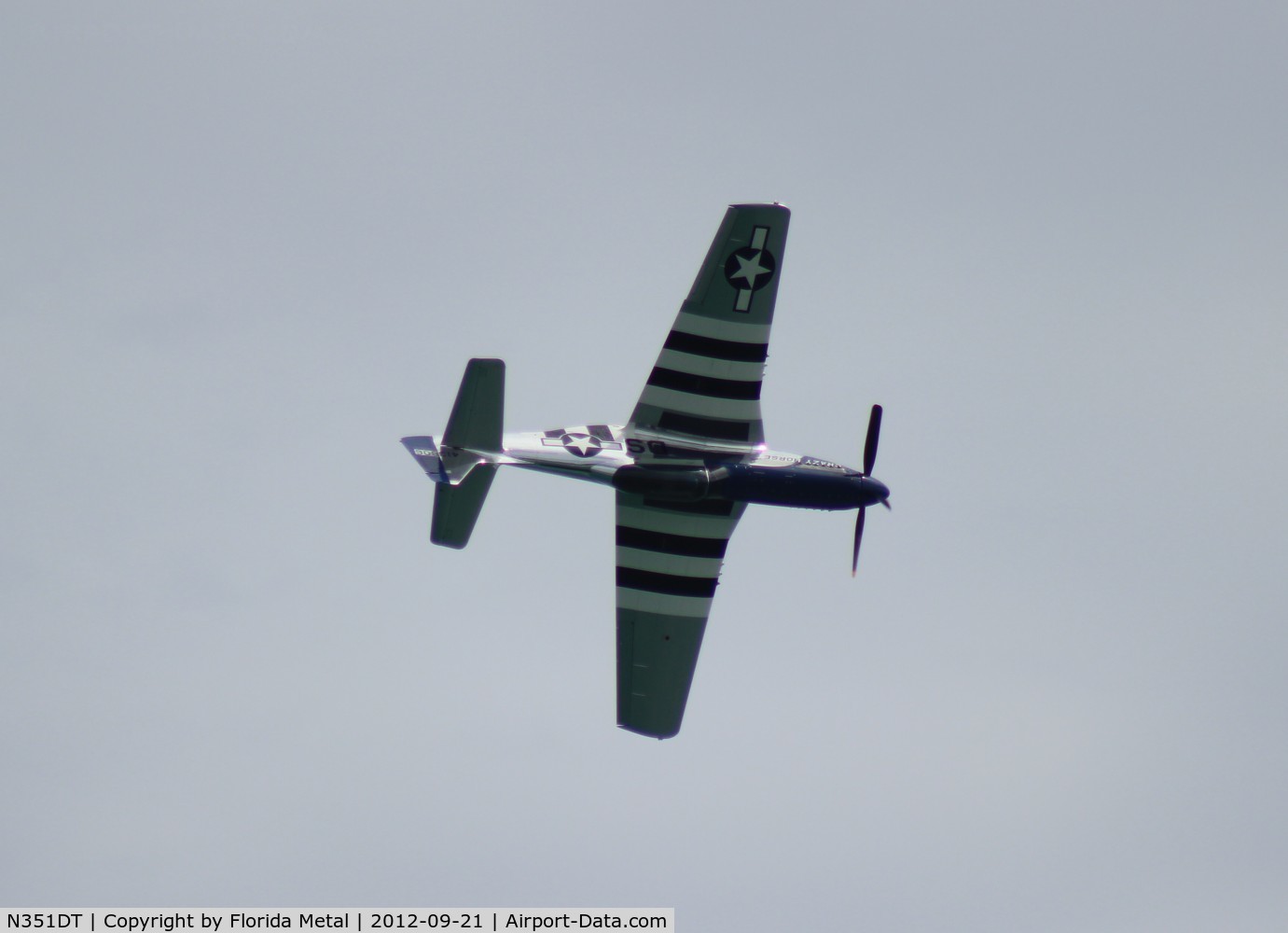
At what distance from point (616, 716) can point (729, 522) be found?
504 centimetres

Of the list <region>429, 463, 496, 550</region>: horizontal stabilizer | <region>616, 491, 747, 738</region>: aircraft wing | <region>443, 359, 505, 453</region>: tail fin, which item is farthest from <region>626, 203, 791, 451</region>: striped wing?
<region>429, 463, 496, 550</region>: horizontal stabilizer

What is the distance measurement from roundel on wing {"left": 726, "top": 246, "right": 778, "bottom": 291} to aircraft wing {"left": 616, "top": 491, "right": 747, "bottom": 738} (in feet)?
17.6

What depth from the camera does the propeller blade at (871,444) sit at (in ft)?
128

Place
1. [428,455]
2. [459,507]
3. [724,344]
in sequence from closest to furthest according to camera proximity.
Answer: [428,455] < [459,507] < [724,344]

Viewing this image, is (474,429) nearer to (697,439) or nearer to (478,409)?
(478,409)

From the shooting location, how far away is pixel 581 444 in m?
38.1

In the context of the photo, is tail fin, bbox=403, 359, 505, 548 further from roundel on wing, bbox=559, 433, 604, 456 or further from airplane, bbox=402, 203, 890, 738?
roundel on wing, bbox=559, 433, 604, 456

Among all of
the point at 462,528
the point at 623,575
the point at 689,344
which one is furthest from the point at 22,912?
the point at 689,344

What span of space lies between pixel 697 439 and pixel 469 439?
5013 mm

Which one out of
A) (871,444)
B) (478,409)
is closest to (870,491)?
(871,444)

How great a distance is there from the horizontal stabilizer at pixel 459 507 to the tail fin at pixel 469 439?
19mm

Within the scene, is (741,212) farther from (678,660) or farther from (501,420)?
(678,660)

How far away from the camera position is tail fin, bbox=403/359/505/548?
A: 36.6 meters

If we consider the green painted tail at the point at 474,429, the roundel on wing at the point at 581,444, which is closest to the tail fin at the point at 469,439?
the green painted tail at the point at 474,429
